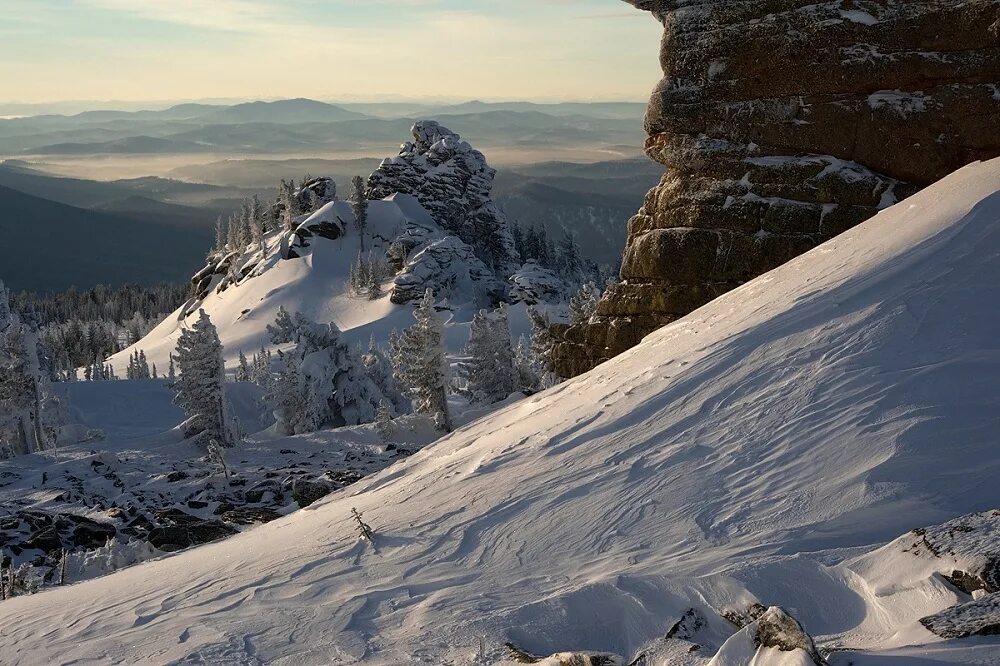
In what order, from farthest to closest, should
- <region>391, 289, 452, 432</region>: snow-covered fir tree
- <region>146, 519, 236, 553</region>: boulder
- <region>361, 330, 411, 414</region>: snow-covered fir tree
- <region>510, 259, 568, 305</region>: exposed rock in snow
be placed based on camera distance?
1. <region>510, 259, 568, 305</region>: exposed rock in snow
2. <region>361, 330, 411, 414</region>: snow-covered fir tree
3. <region>391, 289, 452, 432</region>: snow-covered fir tree
4. <region>146, 519, 236, 553</region>: boulder

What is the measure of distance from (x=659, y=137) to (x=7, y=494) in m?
31.4

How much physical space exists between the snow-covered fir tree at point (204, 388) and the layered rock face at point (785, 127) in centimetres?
3126

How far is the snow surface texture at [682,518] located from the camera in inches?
348

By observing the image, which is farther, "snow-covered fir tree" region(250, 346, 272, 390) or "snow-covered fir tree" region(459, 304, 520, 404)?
"snow-covered fir tree" region(250, 346, 272, 390)

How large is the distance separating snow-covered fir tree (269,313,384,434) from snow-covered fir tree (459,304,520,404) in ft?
25.3

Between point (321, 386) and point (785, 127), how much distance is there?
39887 millimetres

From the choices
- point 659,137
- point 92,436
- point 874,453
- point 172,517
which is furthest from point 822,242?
point 92,436

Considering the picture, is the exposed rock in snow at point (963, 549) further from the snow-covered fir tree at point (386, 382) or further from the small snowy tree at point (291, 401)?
the snow-covered fir tree at point (386, 382)

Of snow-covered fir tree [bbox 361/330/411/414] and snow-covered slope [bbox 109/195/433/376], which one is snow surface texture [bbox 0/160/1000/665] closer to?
snow-covered fir tree [bbox 361/330/411/414]

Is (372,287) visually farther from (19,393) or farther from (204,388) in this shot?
(204,388)

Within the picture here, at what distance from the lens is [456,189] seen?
134 metres

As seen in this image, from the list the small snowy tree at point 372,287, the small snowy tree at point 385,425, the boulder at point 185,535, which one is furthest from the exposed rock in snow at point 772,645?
the small snowy tree at point 372,287

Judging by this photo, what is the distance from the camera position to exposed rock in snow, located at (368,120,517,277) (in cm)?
13338

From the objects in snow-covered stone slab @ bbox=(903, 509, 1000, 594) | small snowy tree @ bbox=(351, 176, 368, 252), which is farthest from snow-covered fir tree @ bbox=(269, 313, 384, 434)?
small snowy tree @ bbox=(351, 176, 368, 252)
